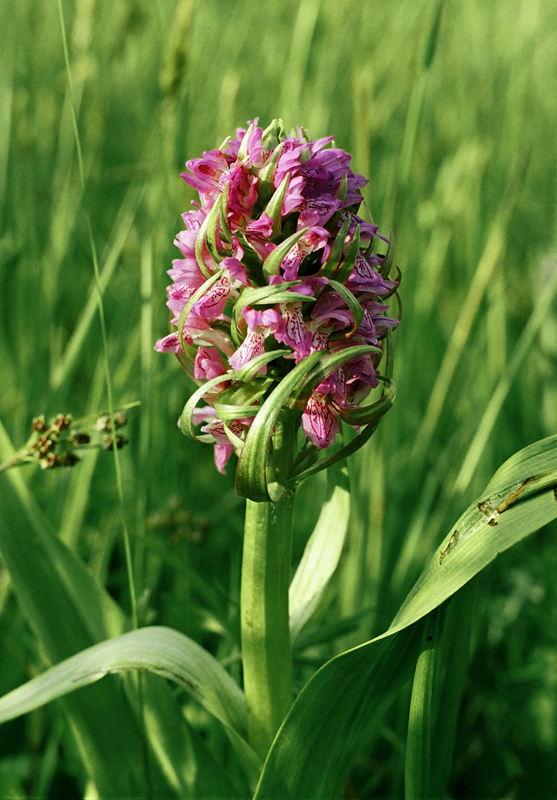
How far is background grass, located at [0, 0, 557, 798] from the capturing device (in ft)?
5.13

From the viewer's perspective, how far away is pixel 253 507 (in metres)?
1.03

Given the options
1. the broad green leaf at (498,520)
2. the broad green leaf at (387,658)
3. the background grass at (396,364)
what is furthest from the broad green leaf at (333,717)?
the background grass at (396,364)

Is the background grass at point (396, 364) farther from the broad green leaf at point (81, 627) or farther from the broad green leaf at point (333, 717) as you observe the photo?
the broad green leaf at point (333, 717)

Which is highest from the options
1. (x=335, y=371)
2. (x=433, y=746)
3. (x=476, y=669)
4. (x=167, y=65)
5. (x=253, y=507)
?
(x=167, y=65)

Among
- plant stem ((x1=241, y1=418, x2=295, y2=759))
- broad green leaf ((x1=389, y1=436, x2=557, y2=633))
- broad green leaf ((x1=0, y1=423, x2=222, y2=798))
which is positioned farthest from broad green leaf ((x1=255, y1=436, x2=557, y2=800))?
broad green leaf ((x1=0, y1=423, x2=222, y2=798))

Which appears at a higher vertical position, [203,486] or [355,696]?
[203,486]

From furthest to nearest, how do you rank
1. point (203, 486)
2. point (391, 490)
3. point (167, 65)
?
point (203, 486) → point (391, 490) → point (167, 65)

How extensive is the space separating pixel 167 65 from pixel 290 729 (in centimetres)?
152

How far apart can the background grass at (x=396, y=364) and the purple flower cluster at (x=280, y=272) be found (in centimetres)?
50

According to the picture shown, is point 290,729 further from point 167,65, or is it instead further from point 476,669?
point 167,65

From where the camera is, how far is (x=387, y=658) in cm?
93

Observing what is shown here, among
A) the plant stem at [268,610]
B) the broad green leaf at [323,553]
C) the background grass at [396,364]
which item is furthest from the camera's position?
the background grass at [396,364]

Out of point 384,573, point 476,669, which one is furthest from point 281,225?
point 476,669

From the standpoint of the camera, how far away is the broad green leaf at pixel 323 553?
1.14m
